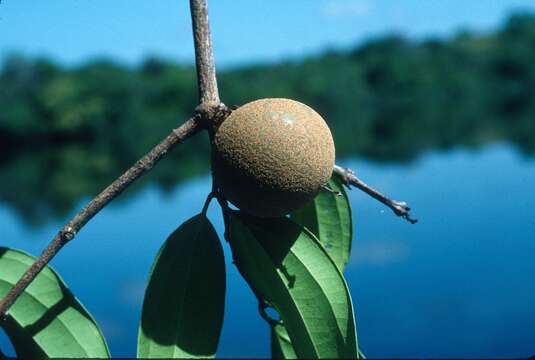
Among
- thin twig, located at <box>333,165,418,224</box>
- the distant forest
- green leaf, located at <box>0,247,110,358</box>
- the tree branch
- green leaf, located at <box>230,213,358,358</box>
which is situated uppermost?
the tree branch

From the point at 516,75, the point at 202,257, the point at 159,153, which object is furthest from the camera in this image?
the point at 516,75

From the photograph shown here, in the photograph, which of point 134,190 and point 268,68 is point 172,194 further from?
point 268,68

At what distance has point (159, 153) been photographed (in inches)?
34.1

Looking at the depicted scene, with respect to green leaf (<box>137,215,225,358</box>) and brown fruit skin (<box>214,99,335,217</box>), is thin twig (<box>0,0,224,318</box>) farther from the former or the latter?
green leaf (<box>137,215,225,358</box>)

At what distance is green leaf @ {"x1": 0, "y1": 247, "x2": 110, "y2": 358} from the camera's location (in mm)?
1022

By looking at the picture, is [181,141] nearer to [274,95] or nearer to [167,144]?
[167,144]

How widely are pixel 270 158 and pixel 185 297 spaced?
10.5 inches

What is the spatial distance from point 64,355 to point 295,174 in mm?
496

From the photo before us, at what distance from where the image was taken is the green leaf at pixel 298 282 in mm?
916

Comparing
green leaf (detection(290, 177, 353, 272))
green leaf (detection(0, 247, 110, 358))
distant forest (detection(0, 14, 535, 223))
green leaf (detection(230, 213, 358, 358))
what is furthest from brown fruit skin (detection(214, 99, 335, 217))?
distant forest (detection(0, 14, 535, 223))

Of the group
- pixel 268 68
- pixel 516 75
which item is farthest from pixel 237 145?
pixel 516 75

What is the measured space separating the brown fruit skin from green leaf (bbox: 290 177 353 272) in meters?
0.22

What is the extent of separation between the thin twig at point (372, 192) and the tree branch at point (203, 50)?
0.29 metres

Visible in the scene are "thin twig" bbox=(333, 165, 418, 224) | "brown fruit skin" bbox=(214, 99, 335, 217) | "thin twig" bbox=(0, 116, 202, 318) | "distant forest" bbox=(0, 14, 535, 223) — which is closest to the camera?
"thin twig" bbox=(0, 116, 202, 318)
